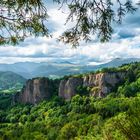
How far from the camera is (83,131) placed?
320ft

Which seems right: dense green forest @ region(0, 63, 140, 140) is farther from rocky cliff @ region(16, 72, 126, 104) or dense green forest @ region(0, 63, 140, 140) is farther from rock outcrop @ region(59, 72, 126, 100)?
rocky cliff @ region(16, 72, 126, 104)

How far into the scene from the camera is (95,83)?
157 metres

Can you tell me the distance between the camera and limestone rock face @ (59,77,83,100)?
159m

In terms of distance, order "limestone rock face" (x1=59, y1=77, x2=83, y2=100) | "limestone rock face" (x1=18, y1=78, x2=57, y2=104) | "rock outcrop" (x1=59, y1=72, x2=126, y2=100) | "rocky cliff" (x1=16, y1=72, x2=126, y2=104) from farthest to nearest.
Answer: "limestone rock face" (x1=18, y1=78, x2=57, y2=104)
"limestone rock face" (x1=59, y1=77, x2=83, y2=100)
"rocky cliff" (x1=16, y1=72, x2=126, y2=104)
"rock outcrop" (x1=59, y1=72, x2=126, y2=100)

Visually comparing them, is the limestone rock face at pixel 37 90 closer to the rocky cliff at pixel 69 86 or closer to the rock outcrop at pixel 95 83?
the rocky cliff at pixel 69 86

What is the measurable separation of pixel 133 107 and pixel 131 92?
13711 centimetres

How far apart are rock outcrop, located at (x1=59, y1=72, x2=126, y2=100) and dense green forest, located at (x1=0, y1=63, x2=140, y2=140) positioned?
2582mm

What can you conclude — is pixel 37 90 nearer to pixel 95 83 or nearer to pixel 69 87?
pixel 69 87

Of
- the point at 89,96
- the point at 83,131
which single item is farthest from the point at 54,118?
the point at 83,131

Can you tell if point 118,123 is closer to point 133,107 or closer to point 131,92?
point 133,107

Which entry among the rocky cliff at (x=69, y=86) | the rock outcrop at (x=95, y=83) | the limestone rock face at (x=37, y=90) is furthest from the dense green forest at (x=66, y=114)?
the limestone rock face at (x=37, y=90)

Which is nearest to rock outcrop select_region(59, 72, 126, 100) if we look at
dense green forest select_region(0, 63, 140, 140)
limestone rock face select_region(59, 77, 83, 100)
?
limestone rock face select_region(59, 77, 83, 100)

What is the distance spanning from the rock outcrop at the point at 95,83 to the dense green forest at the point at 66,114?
2.58 metres

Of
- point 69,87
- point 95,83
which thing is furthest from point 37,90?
point 95,83
